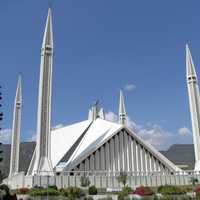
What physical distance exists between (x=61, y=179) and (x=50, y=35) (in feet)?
53.7

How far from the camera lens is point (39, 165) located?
29953 mm

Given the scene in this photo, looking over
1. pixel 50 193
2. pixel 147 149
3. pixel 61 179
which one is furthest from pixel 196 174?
pixel 50 193

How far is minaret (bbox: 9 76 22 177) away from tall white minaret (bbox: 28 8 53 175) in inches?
408

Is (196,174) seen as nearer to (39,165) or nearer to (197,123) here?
(197,123)

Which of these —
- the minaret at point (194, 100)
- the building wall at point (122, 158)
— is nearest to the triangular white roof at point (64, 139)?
the building wall at point (122, 158)

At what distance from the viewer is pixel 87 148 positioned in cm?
3625

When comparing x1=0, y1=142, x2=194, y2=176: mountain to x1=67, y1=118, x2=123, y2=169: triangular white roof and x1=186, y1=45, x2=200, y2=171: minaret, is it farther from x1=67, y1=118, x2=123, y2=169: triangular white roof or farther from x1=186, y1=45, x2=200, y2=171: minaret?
x1=67, y1=118, x2=123, y2=169: triangular white roof

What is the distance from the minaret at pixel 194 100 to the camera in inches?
1531

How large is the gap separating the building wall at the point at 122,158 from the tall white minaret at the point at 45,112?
489 cm

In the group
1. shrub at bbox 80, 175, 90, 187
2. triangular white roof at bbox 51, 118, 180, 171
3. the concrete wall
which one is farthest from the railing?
triangular white roof at bbox 51, 118, 180, 171

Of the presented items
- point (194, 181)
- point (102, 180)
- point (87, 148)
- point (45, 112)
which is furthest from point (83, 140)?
point (194, 181)

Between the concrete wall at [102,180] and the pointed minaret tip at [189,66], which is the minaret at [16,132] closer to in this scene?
the concrete wall at [102,180]

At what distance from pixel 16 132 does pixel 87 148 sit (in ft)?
41.7

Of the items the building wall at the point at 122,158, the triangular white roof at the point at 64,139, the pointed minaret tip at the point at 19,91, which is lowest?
the building wall at the point at 122,158
